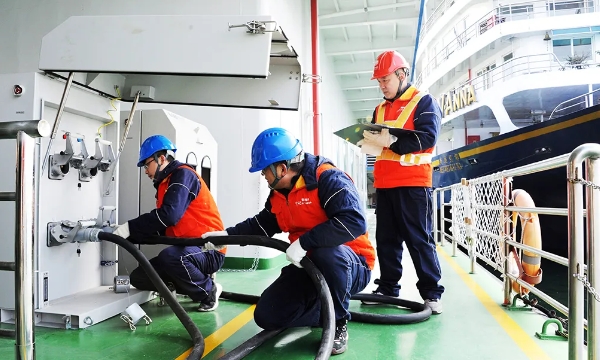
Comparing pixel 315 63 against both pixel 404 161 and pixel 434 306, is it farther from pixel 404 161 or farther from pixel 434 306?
pixel 434 306

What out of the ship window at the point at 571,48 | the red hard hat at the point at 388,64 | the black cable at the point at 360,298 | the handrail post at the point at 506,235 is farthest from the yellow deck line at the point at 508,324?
the ship window at the point at 571,48

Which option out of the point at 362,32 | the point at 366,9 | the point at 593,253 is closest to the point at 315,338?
the point at 593,253

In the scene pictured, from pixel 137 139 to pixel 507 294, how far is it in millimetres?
3359

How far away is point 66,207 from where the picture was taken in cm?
300

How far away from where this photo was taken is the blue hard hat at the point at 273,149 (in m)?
2.26

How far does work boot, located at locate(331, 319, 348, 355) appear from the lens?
2256 mm

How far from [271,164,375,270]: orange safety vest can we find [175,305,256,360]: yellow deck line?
709mm

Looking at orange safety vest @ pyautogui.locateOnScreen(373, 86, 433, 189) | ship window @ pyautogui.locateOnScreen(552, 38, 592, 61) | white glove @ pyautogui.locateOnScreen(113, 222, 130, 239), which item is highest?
ship window @ pyautogui.locateOnScreen(552, 38, 592, 61)

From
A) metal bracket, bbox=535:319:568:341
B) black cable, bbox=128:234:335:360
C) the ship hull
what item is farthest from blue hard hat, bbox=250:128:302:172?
the ship hull

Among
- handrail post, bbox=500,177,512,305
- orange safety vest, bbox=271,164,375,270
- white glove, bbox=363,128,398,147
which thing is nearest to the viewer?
orange safety vest, bbox=271,164,375,270

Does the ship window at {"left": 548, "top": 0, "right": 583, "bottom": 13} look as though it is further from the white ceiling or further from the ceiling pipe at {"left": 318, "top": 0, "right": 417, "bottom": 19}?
the ceiling pipe at {"left": 318, "top": 0, "right": 417, "bottom": 19}

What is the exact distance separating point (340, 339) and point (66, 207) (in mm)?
2086

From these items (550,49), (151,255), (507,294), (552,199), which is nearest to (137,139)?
(151,255)

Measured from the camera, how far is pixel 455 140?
13094mm
